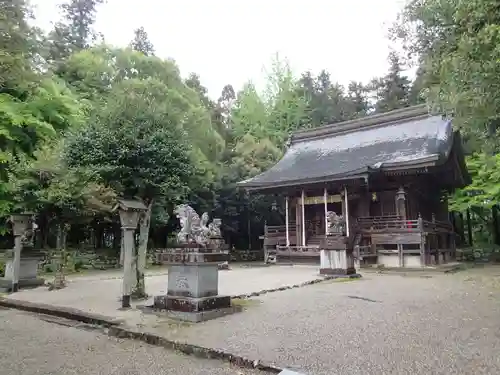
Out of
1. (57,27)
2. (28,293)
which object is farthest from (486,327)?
(57,27)

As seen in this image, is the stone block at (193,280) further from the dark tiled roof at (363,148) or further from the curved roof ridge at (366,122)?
the curved roof ridge at (366,122)

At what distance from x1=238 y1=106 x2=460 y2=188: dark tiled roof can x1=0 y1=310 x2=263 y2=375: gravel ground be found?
1265 cm

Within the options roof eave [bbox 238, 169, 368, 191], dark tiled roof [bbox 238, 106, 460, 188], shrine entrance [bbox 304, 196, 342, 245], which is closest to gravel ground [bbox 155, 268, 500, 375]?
roof eave [bbox 238, 169, 368, 191]

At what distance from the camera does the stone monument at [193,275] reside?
615cm

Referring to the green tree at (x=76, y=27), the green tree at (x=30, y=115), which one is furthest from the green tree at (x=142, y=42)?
the green tree at (x=30, y=115)

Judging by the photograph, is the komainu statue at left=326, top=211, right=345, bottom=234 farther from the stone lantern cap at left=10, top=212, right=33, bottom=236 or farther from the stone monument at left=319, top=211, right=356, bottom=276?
the stone lantern cap at left=10, top=212, right=33, bottom=236

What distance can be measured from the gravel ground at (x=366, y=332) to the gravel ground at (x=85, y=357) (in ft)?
1.45

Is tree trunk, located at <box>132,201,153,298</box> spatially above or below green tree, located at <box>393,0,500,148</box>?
below

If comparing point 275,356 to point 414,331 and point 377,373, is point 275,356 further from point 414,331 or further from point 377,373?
point 414,331

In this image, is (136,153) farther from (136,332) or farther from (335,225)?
(335,225)

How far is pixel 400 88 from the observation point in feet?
120

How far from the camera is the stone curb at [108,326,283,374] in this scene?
4.06 meters

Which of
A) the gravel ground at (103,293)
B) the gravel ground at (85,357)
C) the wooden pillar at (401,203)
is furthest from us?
the wooden pillar at (401,203)

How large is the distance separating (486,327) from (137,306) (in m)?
5.62
